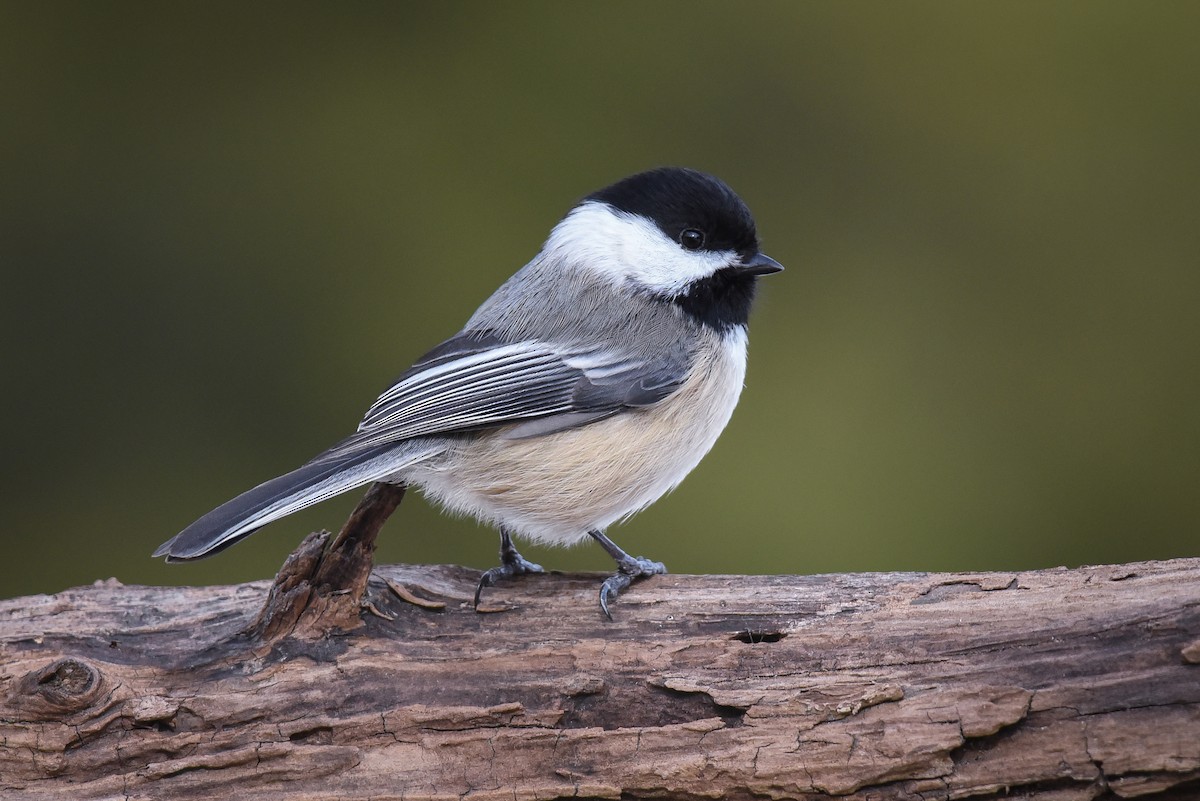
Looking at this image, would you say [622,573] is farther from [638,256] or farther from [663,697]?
[638,256]

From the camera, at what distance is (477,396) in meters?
1.72

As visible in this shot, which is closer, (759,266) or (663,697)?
(663,697)

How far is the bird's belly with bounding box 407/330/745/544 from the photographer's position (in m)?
1.73

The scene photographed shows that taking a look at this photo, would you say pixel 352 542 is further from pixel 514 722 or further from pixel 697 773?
pixel 697 773

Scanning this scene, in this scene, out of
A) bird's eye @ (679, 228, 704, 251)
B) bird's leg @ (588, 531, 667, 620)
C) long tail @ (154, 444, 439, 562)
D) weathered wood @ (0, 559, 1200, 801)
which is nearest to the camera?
weathered wood @ (0, 559, 1200, 801)

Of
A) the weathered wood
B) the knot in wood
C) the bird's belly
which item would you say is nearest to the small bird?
the bird's belly

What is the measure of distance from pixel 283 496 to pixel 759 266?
34.6 inches

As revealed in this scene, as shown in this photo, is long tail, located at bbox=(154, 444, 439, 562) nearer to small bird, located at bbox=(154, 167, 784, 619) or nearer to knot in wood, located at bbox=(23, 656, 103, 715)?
small bird, located at bbox=(154, 167, 784, 619)

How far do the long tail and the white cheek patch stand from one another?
48 cm

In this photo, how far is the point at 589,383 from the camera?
177 centimetres

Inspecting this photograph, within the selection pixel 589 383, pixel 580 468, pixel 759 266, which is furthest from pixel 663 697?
pixel 759 266

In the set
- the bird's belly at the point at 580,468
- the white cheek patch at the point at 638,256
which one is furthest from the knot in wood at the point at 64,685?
the white cheek patch at the point at 638,256

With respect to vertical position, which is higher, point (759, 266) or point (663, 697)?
point (759, 266)

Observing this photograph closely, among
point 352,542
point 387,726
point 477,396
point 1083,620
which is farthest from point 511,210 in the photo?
point 1083,620
